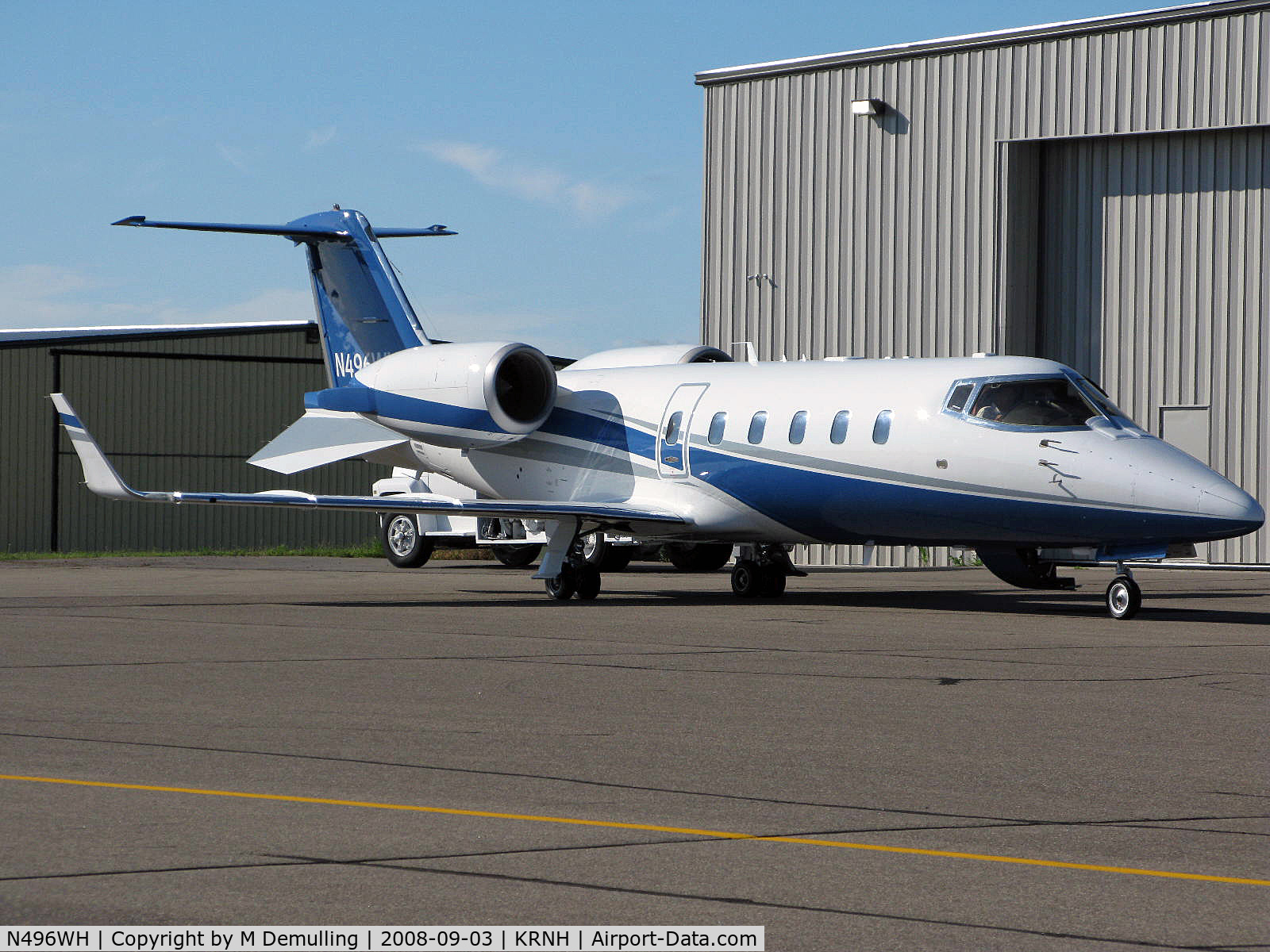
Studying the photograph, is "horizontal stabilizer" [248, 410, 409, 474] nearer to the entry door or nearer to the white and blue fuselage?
the white and blue fuselage

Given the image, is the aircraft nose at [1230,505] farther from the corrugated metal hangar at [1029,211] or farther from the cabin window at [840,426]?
Result: the corrugated metal hangar at [1029,211]

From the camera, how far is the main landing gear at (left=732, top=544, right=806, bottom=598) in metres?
20.6

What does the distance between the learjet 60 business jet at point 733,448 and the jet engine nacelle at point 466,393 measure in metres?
0.03

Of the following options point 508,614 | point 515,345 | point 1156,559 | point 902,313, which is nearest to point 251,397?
point 902,313

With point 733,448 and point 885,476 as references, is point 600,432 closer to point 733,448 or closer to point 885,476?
point 733,448

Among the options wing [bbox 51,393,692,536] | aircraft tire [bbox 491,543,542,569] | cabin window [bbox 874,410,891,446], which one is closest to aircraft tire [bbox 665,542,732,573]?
wing [bbox 51,393,692,536]

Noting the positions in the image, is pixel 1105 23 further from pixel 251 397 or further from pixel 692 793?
pixel 692 793

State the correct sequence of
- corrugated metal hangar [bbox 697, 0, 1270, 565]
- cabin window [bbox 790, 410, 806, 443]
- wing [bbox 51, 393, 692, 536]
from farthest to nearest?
corrugated metal hangar [bbox 697, 0, 1270, 565]
cabin window [bbox 790, 410, 806, 443]
wing [bbox 51, 393, 692, 536]

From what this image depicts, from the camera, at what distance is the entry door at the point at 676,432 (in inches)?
780

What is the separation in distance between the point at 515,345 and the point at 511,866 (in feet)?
52.0

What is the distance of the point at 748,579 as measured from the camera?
20703mm

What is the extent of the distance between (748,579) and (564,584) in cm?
242
